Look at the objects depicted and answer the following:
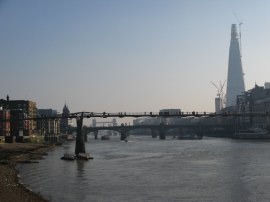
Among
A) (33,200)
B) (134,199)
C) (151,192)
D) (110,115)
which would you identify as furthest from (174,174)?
(110,115)

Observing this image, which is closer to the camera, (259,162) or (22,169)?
(22,169)

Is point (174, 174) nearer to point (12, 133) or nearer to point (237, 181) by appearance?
point (237, 181)

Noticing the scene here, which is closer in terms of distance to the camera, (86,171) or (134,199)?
(134,199)

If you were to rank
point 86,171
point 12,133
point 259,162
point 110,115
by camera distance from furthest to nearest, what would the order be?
point 12,133
point 110,115
point 259,162
point 86,171

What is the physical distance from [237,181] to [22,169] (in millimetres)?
31365

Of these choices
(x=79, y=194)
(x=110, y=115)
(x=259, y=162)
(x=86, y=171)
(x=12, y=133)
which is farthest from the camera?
(x=12, y=133)

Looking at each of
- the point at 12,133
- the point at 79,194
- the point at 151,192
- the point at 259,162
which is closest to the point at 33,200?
the point at 79,194

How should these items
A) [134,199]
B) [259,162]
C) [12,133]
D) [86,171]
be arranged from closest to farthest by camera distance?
[134,199] < [86,171] < [259,162] < [12,133]

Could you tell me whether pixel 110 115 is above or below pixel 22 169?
above

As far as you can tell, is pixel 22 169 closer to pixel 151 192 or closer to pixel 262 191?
pixel 151 192

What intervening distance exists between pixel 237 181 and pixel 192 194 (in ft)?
36.2

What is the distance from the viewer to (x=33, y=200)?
41.3 meters

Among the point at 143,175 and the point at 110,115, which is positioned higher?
the point at 110,115

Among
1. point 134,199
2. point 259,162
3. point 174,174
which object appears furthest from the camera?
point 259,162
